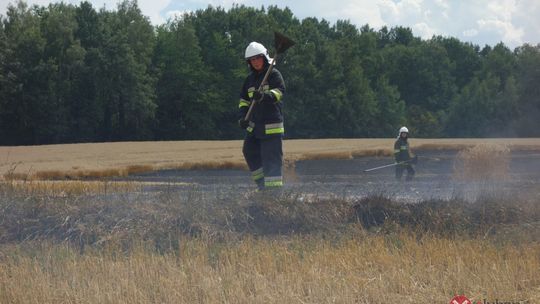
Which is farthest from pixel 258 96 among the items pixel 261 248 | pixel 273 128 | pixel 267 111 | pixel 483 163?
pixel 483 163

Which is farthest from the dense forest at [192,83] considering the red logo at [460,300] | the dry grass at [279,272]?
the red logo at [460,300]

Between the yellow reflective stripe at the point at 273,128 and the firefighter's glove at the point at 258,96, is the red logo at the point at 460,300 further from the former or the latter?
the yellow reflective stripe at the point at 273,128

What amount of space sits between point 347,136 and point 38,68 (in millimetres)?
29923

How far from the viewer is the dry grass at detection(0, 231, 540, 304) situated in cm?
641

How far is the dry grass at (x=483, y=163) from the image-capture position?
19.9 m

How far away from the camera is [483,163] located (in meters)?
20.1

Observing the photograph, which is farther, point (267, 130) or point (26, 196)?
point (267, 130)

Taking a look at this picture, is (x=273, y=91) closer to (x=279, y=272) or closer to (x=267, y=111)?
(x=267, y=111)

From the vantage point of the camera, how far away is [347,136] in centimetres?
7594

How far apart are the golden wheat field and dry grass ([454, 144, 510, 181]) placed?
9.65 metres

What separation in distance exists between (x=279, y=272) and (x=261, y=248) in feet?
2.39

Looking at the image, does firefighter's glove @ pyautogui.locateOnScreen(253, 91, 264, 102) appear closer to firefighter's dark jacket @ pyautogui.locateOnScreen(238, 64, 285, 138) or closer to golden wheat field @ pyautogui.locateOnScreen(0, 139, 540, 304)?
firefighter's dark jacket @ pyautogui.locateOnScreen(238, 64, 285, 138)

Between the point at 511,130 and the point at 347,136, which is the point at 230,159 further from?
the point at 511,130

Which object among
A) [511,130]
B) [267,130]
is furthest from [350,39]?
[267,130]
